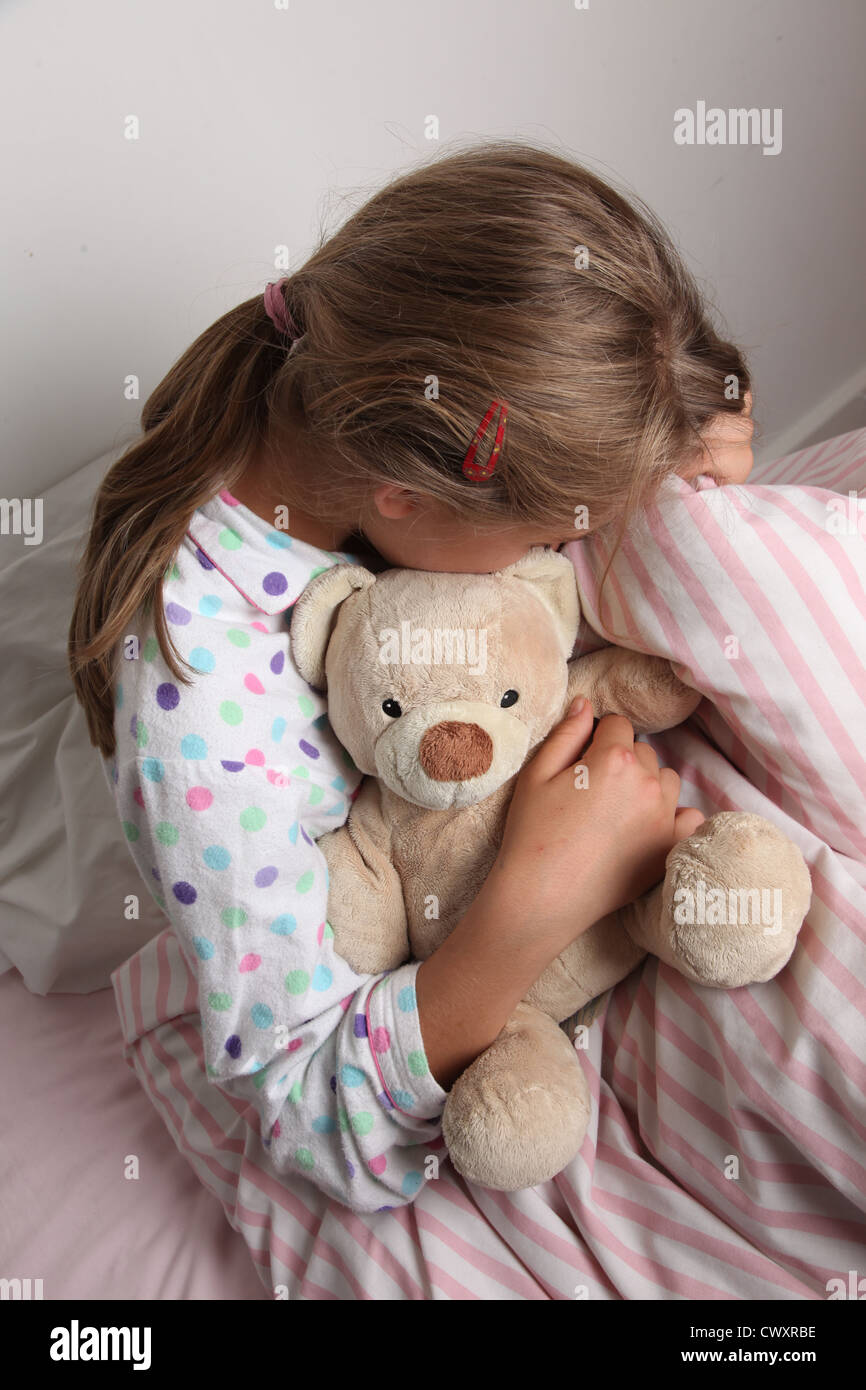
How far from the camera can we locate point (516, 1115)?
645mm

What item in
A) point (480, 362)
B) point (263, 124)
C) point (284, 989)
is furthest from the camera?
point (263, 124)

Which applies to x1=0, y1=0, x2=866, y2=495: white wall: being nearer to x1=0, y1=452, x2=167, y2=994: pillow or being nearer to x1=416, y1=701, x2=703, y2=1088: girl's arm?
x1=0, y1=452, x2=167, y2=994: pillow

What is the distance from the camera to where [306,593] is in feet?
2.36

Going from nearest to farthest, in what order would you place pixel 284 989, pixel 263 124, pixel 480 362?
pixel 480 362 → pixel 284 989 → pixel 263 124

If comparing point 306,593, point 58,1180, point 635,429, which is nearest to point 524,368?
point 635,429

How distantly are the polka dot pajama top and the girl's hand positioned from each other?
109 mm

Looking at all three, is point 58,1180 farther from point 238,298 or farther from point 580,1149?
point 238,298

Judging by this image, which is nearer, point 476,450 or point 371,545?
point 476,450

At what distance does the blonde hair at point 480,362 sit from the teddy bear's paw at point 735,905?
22 centimetres

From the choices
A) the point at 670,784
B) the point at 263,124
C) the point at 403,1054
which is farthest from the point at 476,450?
the point at 263,124

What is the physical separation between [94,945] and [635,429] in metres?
0.66

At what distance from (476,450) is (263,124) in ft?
1.86

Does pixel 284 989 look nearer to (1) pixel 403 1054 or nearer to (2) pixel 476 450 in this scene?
(1) pixel 403 1054

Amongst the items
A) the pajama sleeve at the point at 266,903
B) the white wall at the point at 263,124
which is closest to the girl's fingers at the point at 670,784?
the pajama sleeve at the point at 266,903
